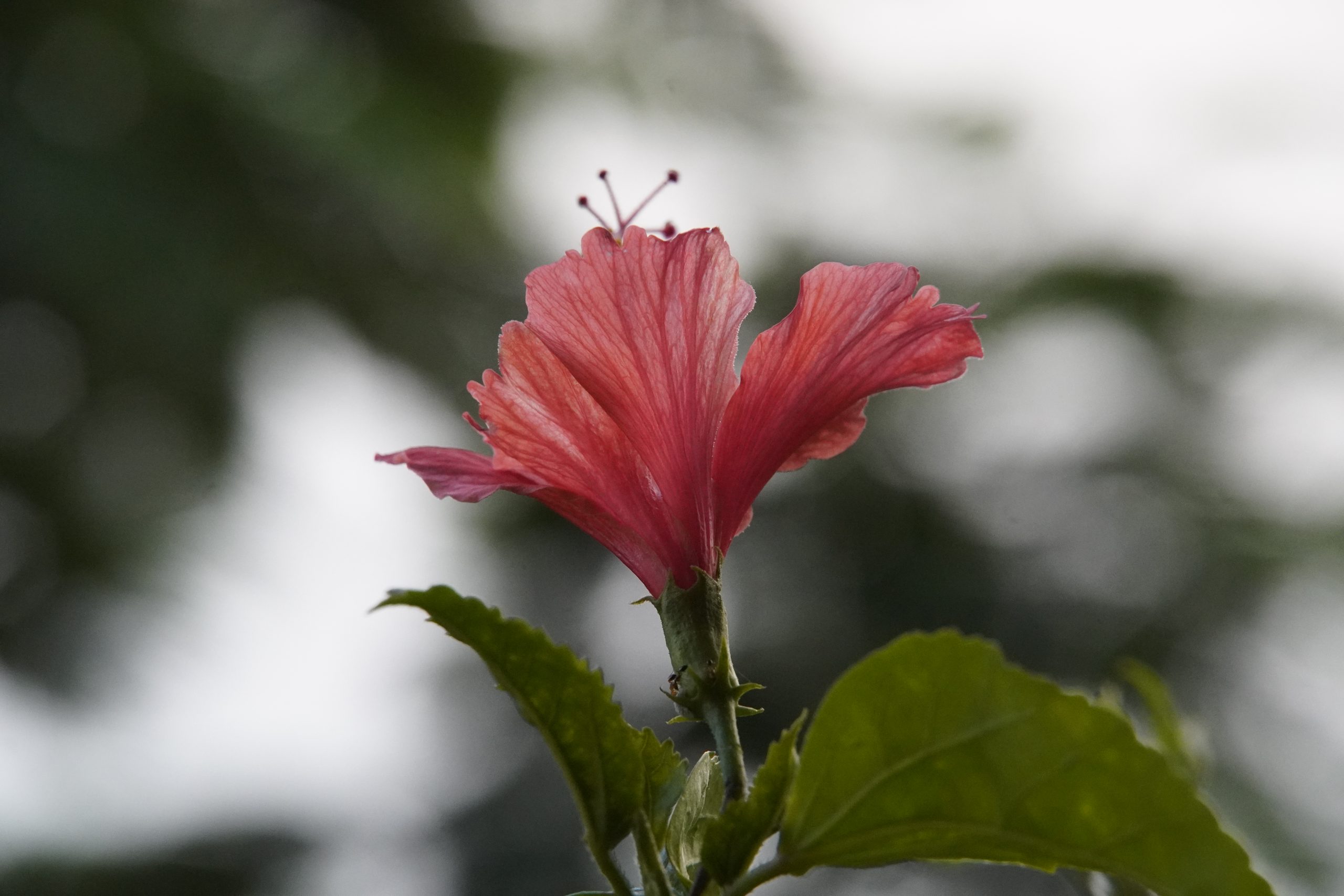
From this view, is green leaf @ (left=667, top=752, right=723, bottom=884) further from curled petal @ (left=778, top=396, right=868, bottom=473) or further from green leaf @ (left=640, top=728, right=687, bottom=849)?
curled petal @ (left=778, top=396, right=868, bottom=473)

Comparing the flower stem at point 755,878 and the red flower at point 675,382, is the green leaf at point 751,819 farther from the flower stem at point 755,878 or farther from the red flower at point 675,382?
the red flower at point 675,382

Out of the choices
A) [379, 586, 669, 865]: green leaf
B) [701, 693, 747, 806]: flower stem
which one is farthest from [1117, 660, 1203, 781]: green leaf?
[379, 586, 669, 865]: green leaf

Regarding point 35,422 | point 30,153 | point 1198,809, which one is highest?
point 30,153

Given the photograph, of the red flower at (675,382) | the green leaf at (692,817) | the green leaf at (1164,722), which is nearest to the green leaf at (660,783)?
the green leaf at (692,817)

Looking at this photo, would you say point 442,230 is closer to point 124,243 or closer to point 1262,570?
point 124,243

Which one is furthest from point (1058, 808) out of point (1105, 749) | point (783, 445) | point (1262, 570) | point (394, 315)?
point (394, 315)

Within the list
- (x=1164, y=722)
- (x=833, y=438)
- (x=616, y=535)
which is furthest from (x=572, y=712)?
(x=1164, y=722)

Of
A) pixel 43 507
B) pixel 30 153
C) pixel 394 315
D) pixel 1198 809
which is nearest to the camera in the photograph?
pixel 1198 809
